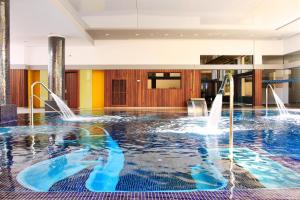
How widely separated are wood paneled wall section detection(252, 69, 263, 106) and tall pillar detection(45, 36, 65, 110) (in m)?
11.3

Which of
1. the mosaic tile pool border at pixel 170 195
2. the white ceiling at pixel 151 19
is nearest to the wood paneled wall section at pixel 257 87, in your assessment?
the white ceiling at pixel 151 19

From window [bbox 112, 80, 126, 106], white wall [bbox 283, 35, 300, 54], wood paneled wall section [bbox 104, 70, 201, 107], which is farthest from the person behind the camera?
window [bbox 112, 80, 126, 106]

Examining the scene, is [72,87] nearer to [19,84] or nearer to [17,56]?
[19,84]

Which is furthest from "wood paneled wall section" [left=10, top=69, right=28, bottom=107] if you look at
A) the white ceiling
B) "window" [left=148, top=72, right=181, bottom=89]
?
"window" [left=148, top=72, right=181, bottom=89]

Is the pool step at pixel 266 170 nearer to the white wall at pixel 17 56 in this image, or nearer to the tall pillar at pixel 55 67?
the tall pillar at pixel 55 67

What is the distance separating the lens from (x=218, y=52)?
1792cm

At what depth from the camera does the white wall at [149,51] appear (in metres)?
17.9

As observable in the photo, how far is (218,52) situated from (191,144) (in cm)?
1409

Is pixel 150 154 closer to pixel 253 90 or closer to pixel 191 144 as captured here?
pixel 191 144

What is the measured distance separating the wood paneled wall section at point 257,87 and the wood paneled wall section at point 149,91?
3.37m

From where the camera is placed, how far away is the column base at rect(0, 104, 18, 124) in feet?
25.8

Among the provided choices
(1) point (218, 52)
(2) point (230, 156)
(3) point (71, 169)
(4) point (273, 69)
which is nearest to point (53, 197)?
(3) point (71, 169)

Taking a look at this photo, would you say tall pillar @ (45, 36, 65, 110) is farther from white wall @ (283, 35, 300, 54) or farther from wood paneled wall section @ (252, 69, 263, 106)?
white wall @ (283, 35, 300, 54)

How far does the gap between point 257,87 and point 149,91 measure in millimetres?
6577
